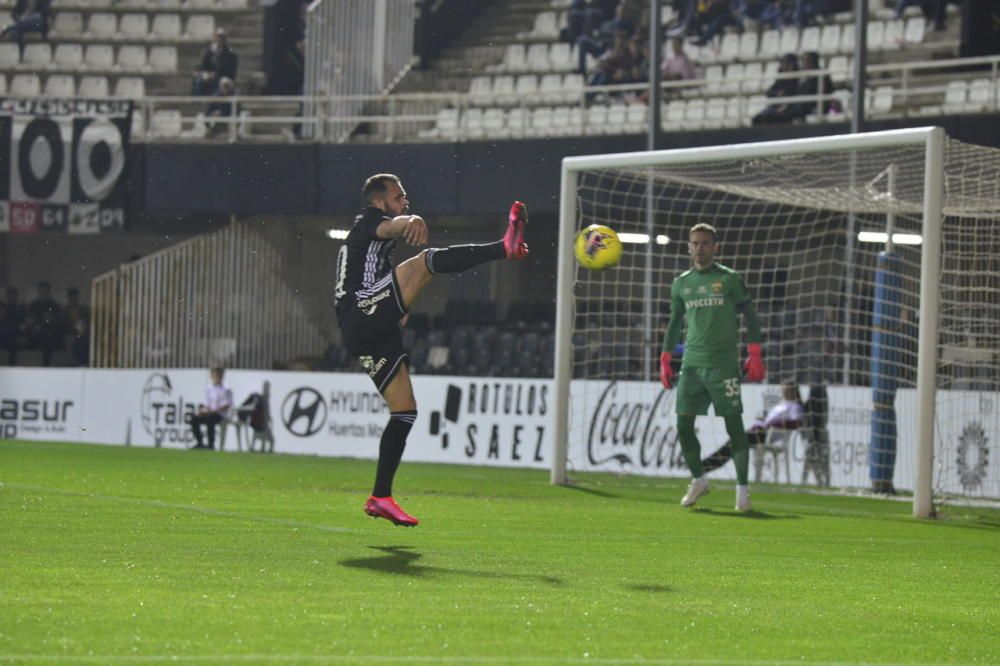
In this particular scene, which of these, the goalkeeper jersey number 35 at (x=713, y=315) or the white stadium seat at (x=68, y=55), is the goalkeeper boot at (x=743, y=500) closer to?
the goalkeeper jersey number 35 at (x=713, y=315)

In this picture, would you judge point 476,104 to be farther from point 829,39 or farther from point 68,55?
point 68,55

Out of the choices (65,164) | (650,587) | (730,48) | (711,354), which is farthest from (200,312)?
(650,587)

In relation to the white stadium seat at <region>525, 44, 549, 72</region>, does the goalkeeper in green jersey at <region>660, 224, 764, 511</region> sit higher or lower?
lower

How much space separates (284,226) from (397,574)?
2237 centimetres

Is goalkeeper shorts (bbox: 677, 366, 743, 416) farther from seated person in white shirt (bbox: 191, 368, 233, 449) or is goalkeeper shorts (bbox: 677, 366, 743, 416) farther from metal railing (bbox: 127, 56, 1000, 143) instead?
seated person in white shirt (bbox: 191, 368, 233, 449)

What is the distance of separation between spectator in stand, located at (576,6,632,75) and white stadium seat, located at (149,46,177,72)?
8370mm

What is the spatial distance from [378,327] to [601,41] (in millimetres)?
19073

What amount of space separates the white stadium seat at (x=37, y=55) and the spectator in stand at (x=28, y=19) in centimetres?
15

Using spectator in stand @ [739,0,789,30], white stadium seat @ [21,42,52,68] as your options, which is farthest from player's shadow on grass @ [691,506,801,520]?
white stadium seat @ [21,42,52,68]

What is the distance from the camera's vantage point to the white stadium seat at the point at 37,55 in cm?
3169

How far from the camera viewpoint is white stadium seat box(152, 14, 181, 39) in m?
32.2

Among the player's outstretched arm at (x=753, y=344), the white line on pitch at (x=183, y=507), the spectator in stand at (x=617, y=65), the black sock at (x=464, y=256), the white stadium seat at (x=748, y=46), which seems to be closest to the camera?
the black sock at (x=464, y=256)

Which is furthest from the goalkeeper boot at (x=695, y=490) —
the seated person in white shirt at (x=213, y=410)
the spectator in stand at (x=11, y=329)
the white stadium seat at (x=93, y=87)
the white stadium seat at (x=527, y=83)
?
the white stadium seat at (x=93, y=87)

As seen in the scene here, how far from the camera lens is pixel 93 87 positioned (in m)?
31.3
